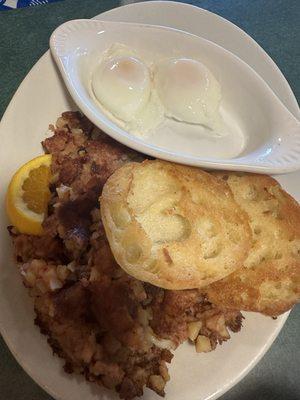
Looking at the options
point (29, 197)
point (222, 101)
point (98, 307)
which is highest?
point (222, 101)

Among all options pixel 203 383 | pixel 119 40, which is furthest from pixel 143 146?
pixel 203 383

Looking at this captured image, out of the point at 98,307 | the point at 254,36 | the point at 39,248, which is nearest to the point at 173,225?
the point at 98,307

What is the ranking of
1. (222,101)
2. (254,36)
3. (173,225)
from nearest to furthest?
(173,225) < (222,101) < (254,36)

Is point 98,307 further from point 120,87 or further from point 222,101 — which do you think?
point 222,101

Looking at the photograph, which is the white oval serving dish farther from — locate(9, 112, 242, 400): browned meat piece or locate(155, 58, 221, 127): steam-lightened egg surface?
locate(9, 112, 242, 400): browned meat piece

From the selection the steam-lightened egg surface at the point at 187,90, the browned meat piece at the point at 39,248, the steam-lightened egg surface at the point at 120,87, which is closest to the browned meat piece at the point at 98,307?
the browned meat piece at the point at 39,248

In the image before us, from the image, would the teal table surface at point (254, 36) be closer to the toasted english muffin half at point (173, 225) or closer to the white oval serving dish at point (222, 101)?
the white oval serving dish at point (222, 101)
